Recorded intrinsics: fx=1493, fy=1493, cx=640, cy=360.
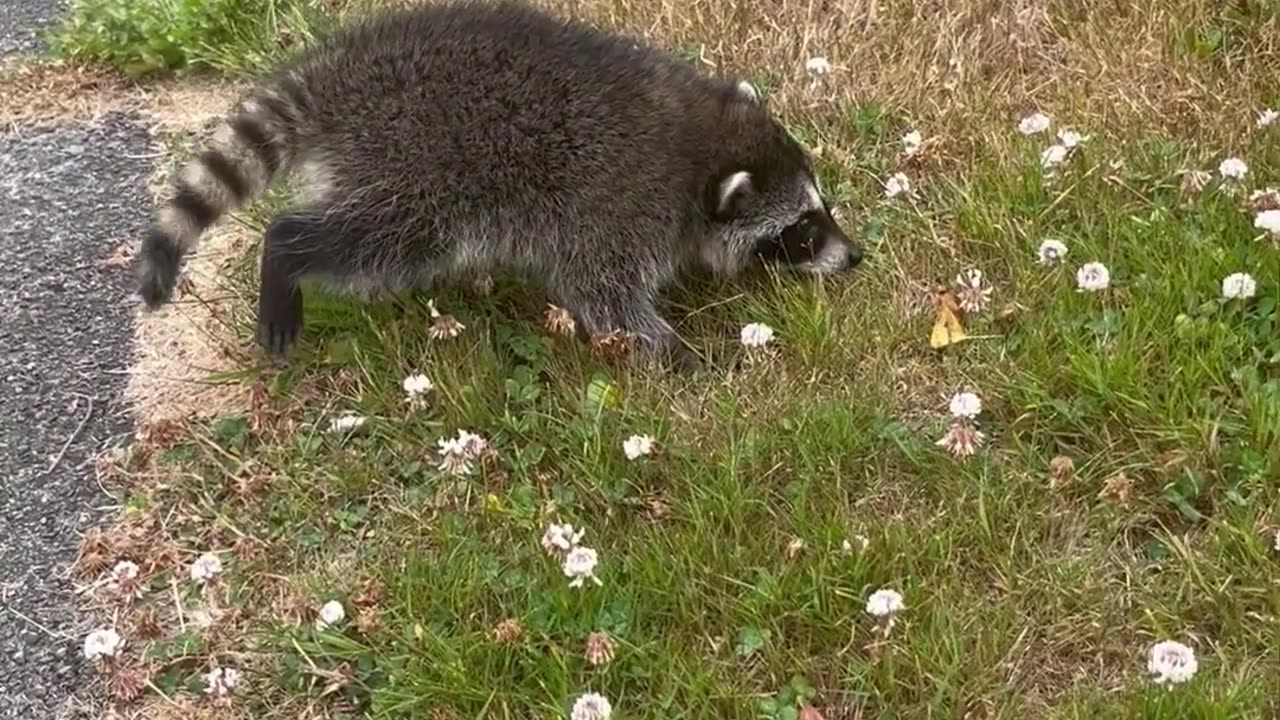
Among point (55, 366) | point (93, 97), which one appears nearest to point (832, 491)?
point (55, 366)

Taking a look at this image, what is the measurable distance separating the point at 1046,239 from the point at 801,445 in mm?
914

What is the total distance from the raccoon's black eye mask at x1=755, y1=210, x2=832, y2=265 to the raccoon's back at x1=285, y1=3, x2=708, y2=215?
0.95 ft

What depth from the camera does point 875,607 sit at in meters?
2.62

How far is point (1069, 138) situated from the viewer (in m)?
3.78

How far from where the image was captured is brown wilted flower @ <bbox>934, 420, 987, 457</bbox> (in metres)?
2.99

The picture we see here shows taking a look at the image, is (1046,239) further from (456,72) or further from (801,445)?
(456,72)

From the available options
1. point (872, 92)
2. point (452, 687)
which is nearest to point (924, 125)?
point (872, 92)

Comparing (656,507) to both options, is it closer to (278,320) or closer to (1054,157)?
(278,320)

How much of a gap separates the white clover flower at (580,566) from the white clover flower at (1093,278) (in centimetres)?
130

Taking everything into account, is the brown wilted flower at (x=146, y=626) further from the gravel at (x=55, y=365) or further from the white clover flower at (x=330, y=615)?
the white clover flower at (x=330, y=615)

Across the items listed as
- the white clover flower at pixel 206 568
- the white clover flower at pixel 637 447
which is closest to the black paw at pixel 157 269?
the white clover flower at pixel 206 568

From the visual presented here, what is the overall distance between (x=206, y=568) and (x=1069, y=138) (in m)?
2.33

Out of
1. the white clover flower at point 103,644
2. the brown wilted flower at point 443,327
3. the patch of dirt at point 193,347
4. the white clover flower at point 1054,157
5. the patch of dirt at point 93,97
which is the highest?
the white clover flower at point 1054,157

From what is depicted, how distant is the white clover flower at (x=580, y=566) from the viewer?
2.73 m
